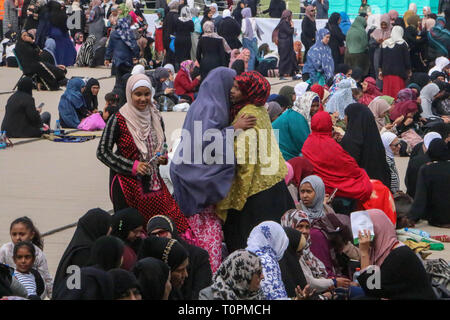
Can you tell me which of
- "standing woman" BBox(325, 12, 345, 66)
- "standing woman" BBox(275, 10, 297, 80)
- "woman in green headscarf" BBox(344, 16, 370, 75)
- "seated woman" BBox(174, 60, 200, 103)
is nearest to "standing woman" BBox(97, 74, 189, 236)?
"seated woman" BBox(174, 60, 200, 103)

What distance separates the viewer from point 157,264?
488 cm

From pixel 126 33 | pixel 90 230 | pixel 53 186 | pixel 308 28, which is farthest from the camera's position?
pixel 308 28

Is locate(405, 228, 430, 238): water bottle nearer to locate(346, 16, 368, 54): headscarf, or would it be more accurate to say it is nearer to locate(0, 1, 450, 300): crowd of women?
locate(0, 1, 450, 300): crowd of women

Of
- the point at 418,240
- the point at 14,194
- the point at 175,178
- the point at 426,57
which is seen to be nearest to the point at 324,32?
the point at 426,57

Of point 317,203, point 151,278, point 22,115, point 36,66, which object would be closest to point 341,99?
point 22,115

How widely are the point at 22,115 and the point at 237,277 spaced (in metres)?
8.33

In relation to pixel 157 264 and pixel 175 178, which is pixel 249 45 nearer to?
pixel 175 178

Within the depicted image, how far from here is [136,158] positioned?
645 cm

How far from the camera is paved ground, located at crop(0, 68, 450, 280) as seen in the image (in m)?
8.38

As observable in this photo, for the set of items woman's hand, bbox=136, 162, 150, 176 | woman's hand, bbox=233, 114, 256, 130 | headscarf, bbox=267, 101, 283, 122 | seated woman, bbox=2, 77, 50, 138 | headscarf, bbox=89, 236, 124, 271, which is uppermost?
woman's hand, bbox=233, 114, 256, 130

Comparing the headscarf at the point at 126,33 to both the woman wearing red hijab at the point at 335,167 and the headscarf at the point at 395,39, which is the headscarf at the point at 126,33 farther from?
the woman wearing red hijab at the point at 335,167

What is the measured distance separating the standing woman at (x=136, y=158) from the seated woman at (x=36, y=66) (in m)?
10.3

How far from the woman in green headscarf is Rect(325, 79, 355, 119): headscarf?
5.04m

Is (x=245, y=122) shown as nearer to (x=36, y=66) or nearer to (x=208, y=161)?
(x=208, y=161)
